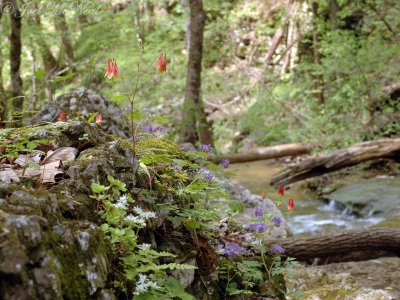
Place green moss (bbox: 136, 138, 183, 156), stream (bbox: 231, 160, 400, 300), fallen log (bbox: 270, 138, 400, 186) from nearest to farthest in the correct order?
green moss (bbox: 136, 138, 183, 156)
stream (bbox: 231, 160, 400, 300)
fallen log (bbox: 270, 138, 400, 186)

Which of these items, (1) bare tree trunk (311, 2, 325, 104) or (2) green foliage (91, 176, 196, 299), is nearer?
(2) green foliage (91, 176, 196, 299)

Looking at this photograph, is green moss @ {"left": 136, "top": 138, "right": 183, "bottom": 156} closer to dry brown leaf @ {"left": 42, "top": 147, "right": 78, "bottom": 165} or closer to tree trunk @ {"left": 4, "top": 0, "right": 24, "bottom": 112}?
dry brown leaf @ {"left": 42, "top": 147, "right": 78, "bottom": 165}

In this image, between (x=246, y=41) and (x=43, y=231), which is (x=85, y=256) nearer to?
(x=43, y=231)

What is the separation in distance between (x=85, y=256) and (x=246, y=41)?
1749cm

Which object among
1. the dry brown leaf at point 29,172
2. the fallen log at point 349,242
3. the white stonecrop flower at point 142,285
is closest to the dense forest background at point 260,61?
the fallen log at point 349,242

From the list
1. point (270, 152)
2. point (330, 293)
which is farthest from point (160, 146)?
point (270, 152)

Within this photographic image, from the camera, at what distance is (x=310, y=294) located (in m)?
4.28

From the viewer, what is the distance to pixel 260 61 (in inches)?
697

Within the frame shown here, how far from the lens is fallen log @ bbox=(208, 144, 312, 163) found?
10992 millimetres

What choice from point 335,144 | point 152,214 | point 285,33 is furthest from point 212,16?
point 152,214

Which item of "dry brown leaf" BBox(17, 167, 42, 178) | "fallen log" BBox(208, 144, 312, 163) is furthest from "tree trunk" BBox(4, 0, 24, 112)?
"dry brown leaf" BBox(17, 167, 42, 178)

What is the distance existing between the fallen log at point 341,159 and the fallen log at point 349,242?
4.17m

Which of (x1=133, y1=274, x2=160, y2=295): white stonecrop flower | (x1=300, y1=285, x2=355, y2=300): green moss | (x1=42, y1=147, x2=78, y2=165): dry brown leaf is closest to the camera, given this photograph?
(x1=133, y1=274, x2=160, y2=295): white stonecrop flower

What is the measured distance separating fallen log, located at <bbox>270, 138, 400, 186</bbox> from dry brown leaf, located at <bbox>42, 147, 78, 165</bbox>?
24.1 ft
